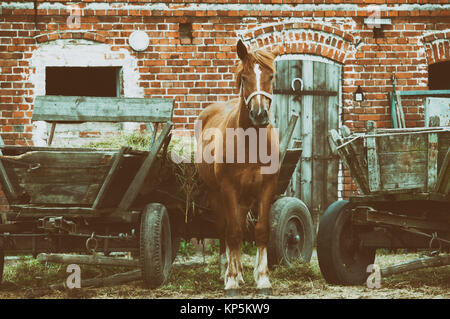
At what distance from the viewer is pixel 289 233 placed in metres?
7.20

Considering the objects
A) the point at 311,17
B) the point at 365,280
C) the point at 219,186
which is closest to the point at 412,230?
the point at 365,280

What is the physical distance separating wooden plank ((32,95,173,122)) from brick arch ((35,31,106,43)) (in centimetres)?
311

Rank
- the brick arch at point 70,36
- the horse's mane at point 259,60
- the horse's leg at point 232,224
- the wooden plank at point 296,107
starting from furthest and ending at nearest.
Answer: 1. the wooden plank at point 296,107
2. the brick arch at point 70,36
3. the horse's leg at point 232,224
4. the horse's mane at point 259,60

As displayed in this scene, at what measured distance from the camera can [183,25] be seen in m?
9.73

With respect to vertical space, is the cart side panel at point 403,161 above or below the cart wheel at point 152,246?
above

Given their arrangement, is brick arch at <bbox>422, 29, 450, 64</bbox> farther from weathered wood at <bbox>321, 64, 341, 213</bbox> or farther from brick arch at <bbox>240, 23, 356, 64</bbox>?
weathered wood at <bbox>321, 64, 341, 213</bbox>

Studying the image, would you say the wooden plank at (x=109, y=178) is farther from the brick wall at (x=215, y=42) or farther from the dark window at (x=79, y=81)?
the dark window at (x=79, y=81)

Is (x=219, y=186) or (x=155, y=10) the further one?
(x=155, y=10)

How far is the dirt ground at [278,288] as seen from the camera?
577 cm

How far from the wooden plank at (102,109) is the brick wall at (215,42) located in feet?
9.91

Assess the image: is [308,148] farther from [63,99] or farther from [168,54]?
[63,99]

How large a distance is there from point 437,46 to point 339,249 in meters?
5.00

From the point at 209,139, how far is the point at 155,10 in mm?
3562

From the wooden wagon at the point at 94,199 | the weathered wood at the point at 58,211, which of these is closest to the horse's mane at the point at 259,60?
the wooden wagon at the point at 94,199
